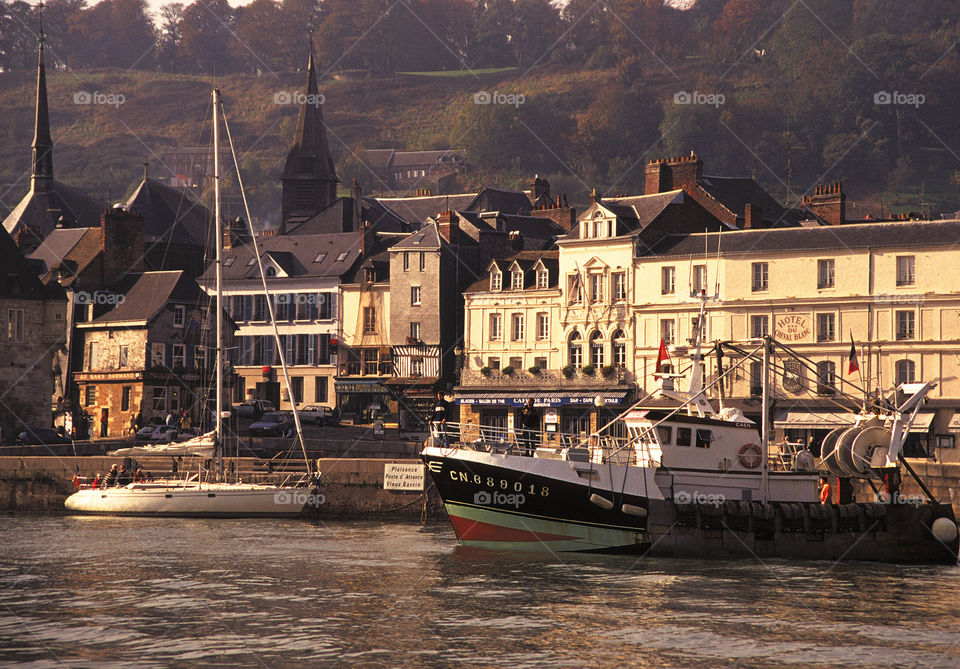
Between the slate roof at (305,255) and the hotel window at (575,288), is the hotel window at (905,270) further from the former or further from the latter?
→ the slate roof at (305,255)

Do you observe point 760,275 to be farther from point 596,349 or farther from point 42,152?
point 42,152

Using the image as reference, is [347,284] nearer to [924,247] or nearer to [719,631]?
[924,247]

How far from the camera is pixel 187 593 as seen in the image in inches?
1230

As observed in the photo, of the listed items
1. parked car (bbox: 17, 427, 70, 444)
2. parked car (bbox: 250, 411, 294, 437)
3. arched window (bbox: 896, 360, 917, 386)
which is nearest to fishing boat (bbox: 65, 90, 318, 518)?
parked car (bbox: 17, 427, 70, 444)

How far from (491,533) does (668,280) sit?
104 ft

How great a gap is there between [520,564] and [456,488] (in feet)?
10.6

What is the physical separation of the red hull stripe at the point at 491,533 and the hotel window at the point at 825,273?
98.2 ft

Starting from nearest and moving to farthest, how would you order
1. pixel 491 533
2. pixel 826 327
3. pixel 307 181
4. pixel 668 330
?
pixel 491 533 → pixel 826 327 → pixel 668 330 → pixel 307 181

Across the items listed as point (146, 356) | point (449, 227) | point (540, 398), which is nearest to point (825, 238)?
point (540, 398)

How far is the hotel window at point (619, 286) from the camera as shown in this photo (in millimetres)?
70375

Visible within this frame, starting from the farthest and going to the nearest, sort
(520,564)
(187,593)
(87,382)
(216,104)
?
(87,382)
(216,104)
(520,564)
(187,593)

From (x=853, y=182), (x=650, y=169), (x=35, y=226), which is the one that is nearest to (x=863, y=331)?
(x=650, y=169)

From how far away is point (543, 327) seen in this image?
7319 centimetres

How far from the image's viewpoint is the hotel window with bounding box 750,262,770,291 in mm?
65750
